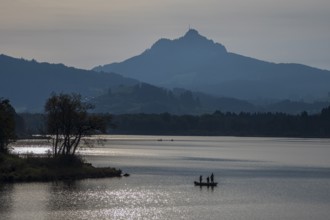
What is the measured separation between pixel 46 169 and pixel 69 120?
9442mm

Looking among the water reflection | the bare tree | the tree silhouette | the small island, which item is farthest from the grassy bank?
the water reflection

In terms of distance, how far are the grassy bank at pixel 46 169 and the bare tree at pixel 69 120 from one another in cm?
274

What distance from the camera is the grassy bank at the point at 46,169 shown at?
86.1m

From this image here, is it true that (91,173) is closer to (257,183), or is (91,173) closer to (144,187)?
(144,187)

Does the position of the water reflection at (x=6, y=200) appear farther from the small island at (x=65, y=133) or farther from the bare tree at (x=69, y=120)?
the bare tree at (x=69, y=120)

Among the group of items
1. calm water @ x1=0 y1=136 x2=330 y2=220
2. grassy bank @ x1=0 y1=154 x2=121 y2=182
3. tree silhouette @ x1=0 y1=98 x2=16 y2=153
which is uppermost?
tree silhouette @ x1=0 y1=98 x2=16 y2=153

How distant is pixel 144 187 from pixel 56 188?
11598mm

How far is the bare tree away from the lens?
97125 millimetres

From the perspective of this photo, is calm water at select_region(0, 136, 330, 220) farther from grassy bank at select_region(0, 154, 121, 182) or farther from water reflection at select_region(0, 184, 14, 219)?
grassy bank at select_region(0, 154, 121, 182)

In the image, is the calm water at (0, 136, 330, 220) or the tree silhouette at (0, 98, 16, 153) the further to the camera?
the tree silhouette at (0, 98, 16, 153)

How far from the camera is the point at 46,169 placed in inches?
3553

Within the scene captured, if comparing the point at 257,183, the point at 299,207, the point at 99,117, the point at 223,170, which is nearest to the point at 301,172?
the point at 223,170

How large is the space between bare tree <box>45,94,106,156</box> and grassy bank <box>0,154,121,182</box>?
274 centimetres

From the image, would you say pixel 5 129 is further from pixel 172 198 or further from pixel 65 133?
pixel 172 198
